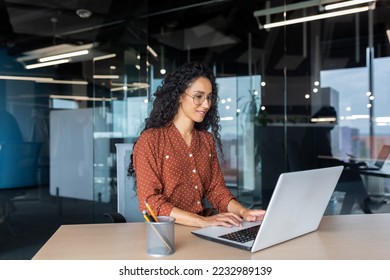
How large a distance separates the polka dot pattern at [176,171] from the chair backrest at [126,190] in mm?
380

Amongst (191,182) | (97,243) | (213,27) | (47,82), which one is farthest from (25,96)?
(97,243)

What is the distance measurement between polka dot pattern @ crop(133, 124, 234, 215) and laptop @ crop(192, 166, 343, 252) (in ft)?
1.39

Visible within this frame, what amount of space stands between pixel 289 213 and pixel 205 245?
31 centimetres

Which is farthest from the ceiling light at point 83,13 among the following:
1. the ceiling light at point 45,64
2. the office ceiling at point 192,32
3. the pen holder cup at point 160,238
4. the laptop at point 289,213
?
the pen holder cup at point 160,238

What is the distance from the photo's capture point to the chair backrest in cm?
228

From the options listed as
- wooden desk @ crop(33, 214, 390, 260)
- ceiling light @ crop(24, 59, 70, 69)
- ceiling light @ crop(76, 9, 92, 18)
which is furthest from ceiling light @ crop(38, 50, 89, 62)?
wooden desk @ crop(33, 214, 390, 260)

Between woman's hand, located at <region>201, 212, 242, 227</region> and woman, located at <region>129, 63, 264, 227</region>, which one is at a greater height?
woman, located at <region>129, 63, 264, 227</region>

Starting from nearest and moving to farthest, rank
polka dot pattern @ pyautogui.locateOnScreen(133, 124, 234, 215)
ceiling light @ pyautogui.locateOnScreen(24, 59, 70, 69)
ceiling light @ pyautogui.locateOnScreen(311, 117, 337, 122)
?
polka dot pattern @ pyautogui.locateOnScreen(133, 124, 234, 215) → ceiling light @ pyautogui.locateOnScreen(311, 117, 337, 122) → ceiling light @ pyautogui.locateOnScreen(24, 59, 70, 69)

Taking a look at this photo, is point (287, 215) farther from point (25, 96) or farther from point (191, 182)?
point (25, 96)

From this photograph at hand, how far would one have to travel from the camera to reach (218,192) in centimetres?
208

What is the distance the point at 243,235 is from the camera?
4.53 feet

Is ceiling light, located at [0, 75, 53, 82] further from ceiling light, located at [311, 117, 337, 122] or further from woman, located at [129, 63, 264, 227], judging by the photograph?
woman, located at [129, 63, 264, 227]
